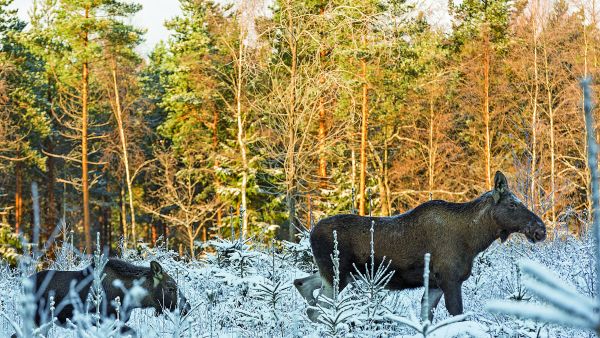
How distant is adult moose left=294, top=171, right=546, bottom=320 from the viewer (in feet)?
22.8

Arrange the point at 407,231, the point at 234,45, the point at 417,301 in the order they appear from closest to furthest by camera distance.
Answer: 1. the point at 407,231
2. the point at 417,301
3. the point at 234,45

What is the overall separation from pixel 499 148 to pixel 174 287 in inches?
1232

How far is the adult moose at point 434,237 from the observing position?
695cm

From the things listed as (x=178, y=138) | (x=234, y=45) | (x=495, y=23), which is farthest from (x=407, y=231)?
(x=178, y=138)

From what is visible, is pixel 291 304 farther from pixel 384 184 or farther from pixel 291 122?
pixel 384 184

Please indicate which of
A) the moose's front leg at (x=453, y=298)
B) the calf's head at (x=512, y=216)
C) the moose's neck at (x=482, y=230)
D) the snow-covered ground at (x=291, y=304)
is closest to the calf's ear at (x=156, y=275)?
the snow-covered ground at (x=291, y=304)

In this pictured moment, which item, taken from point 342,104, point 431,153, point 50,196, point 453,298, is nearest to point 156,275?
point 453,298

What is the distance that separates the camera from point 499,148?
36.3 metres

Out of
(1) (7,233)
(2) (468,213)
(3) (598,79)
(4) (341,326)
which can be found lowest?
(1) (7,233)

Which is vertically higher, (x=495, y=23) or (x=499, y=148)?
(x=495, y=23)

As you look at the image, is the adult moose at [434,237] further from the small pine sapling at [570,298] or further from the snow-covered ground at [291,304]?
the small pine sapling at [570,298]

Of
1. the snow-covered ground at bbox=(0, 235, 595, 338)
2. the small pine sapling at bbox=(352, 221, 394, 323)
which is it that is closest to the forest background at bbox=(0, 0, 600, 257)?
the snow-covered ground at bbox=(0, 235, 595, 338)

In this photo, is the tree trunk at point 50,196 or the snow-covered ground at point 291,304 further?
the tree trunk at point 50,196

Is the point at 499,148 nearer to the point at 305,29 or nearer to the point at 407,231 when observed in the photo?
the point at 305,29
